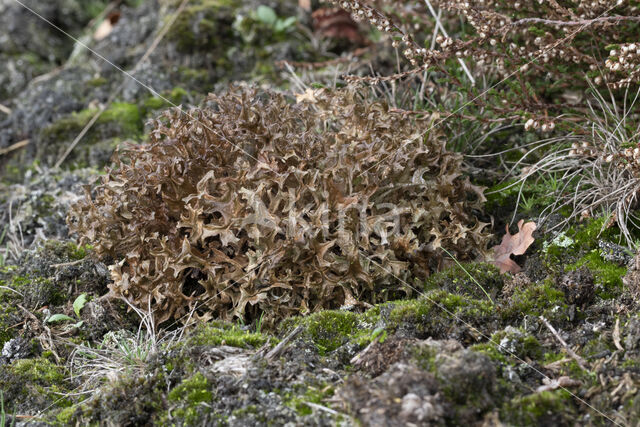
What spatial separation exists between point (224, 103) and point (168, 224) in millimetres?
798

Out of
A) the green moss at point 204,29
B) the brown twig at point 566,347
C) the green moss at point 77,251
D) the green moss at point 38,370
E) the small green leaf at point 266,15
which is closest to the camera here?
the brown twig at point 566,347

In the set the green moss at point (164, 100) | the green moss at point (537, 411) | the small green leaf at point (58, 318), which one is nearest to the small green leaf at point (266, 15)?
the green moss at point (164, 100)

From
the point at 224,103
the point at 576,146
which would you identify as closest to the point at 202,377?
the point at 224,103

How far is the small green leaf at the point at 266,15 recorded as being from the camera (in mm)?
5789

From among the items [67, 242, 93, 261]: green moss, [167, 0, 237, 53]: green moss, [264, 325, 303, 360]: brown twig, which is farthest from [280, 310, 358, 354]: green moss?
[167, 0, 237, 53]: green moss

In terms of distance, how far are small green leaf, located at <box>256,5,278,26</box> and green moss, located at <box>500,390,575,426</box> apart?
4670 mm

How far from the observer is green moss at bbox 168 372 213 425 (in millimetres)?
2271

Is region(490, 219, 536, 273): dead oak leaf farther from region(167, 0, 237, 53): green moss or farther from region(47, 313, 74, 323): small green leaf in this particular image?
region(167, 0, 237, 53): green moss

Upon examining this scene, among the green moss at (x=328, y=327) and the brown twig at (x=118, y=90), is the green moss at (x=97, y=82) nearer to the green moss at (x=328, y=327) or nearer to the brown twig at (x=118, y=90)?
the brown twig at (x=118, y=90)

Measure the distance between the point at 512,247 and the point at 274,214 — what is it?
138 centimetres

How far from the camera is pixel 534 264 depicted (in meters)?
3.14

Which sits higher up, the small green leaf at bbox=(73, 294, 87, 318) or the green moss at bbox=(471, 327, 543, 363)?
the small green leaf at bbox=(73, 294, 87, 318)

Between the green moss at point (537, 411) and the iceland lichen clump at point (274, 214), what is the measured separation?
3.37 feet

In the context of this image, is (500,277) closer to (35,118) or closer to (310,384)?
(310,384)
